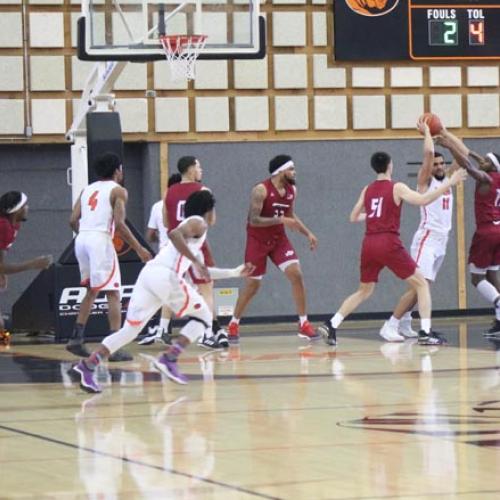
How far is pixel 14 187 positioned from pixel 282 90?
12.8 feet

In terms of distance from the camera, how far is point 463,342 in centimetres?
1647

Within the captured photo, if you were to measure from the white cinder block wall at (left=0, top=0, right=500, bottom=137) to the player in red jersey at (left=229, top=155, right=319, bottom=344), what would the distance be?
13.9ft

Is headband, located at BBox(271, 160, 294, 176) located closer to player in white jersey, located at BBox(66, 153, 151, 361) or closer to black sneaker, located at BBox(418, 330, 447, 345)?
black sneaker, located at BBox(418, 330, 447, 345)

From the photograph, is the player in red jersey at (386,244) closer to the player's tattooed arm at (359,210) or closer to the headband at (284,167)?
the player's tattooed arm at (359,210)

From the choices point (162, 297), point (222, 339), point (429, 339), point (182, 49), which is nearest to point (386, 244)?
point (429, 339)

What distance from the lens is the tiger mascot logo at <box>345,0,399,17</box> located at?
21016mm

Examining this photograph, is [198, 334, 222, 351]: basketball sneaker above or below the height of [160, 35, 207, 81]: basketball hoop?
below

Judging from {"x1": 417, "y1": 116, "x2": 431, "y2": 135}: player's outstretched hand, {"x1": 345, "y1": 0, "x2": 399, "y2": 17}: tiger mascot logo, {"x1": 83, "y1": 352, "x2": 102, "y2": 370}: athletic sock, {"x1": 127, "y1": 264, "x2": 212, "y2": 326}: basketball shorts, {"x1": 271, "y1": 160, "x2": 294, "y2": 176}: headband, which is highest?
{"x1": 345, "y1": 0, "x2": 399, "y2": 17}: tiger mascot logo

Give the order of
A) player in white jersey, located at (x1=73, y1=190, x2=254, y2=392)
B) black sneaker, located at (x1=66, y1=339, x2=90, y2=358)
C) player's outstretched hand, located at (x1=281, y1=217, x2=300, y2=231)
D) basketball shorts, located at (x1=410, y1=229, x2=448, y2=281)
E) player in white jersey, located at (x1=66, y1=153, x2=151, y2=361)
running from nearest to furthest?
player in white jersey, located at (x1=73, y1=190, x2=254, y2=392) < black sneaker, located at (x1=66, y1=339, x2=90, y2=358) < player in white jersey, located at (x1=66, y1=153, x2=151, y2=361) < player's outstretched hand, located at (x1=281, y1=217, x2=300, y2=231) < basketball shorts, located at (x1=410, y1=229, x2=448, y2=281)

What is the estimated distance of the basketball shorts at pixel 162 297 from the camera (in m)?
11.7

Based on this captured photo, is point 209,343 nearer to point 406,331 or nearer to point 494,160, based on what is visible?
point 406,331

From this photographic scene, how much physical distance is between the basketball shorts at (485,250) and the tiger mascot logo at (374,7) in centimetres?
482

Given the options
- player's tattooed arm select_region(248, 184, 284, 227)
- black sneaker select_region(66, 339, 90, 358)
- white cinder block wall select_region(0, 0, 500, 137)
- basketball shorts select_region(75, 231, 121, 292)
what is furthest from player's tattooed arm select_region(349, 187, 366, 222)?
white cinder block wall select_region(0, 0, 500, 137)

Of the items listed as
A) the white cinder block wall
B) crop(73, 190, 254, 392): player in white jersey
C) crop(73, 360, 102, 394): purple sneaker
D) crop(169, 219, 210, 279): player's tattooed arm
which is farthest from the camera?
the white cinder block wall
